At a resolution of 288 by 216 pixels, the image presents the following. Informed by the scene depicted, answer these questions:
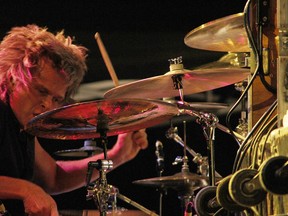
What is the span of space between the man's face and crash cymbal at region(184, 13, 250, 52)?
23.9 inches

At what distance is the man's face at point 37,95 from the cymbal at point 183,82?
22cm

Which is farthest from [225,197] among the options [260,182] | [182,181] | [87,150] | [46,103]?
[87,150]

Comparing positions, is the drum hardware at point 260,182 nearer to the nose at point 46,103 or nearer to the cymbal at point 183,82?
the cymbal at point 183,82

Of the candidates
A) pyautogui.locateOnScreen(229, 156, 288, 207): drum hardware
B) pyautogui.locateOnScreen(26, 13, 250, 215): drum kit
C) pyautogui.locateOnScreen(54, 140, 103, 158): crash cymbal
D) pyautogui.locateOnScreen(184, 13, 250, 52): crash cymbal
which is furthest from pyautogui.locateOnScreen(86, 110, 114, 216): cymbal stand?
pyautogui.locateOnScreen(54, 140, 103, 158): crash cymbal

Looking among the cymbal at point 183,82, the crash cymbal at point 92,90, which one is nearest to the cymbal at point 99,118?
the cymbal at point 183,82

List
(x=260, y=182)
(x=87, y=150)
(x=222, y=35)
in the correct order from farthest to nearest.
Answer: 1. (x=87, y=150)
2. (x=222, y=35)
3. (x=260, y=182)

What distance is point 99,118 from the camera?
2.46 metres

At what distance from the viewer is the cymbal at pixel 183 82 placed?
2693 millimetres

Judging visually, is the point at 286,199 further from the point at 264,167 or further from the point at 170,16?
the point at 170,16

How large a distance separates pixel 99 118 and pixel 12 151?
0.45m

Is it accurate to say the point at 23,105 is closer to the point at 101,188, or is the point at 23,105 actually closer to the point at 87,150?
the point at 101,188

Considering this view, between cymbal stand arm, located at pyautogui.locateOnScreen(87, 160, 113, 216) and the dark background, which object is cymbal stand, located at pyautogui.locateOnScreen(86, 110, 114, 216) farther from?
the dark background

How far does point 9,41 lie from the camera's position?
2.79 m

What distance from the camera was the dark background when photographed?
14.8 feet
